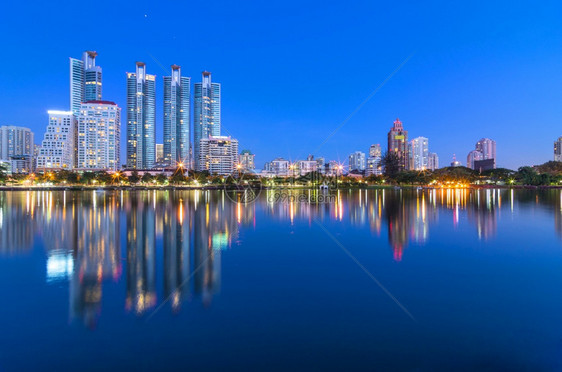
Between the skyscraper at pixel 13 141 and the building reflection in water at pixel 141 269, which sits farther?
the skyscraper at pixel 13 141

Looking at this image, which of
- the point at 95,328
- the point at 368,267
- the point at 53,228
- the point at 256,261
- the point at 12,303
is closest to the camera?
the point at 95,328

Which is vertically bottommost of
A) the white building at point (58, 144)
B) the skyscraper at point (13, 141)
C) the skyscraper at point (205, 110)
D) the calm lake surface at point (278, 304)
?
the calm lake surface at point (278, 304)

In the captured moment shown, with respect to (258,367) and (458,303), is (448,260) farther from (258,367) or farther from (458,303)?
(258,367)

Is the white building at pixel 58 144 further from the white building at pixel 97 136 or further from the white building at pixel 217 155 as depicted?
the white building at pixel 217 155

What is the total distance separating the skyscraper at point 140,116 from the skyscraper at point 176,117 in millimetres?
6012

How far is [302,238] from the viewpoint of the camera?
12070mm

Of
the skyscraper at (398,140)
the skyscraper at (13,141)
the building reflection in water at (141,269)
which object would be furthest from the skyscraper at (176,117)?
the building reflection in water at (141,269)

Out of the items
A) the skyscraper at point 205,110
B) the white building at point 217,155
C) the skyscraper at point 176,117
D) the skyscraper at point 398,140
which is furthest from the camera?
the skyscraper at point 398,140

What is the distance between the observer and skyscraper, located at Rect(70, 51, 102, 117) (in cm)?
13475

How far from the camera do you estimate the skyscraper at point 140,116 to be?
137000 millimetres

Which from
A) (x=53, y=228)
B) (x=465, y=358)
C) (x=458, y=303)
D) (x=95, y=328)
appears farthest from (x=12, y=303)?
(x=53, y=228)

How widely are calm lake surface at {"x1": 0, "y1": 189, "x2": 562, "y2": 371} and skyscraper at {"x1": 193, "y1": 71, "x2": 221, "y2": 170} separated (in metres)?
147

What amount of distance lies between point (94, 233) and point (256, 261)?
7.06 metres

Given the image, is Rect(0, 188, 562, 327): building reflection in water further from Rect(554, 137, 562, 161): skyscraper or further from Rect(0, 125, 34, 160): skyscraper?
Rect(0, 125, 34, 160): skyscraper
